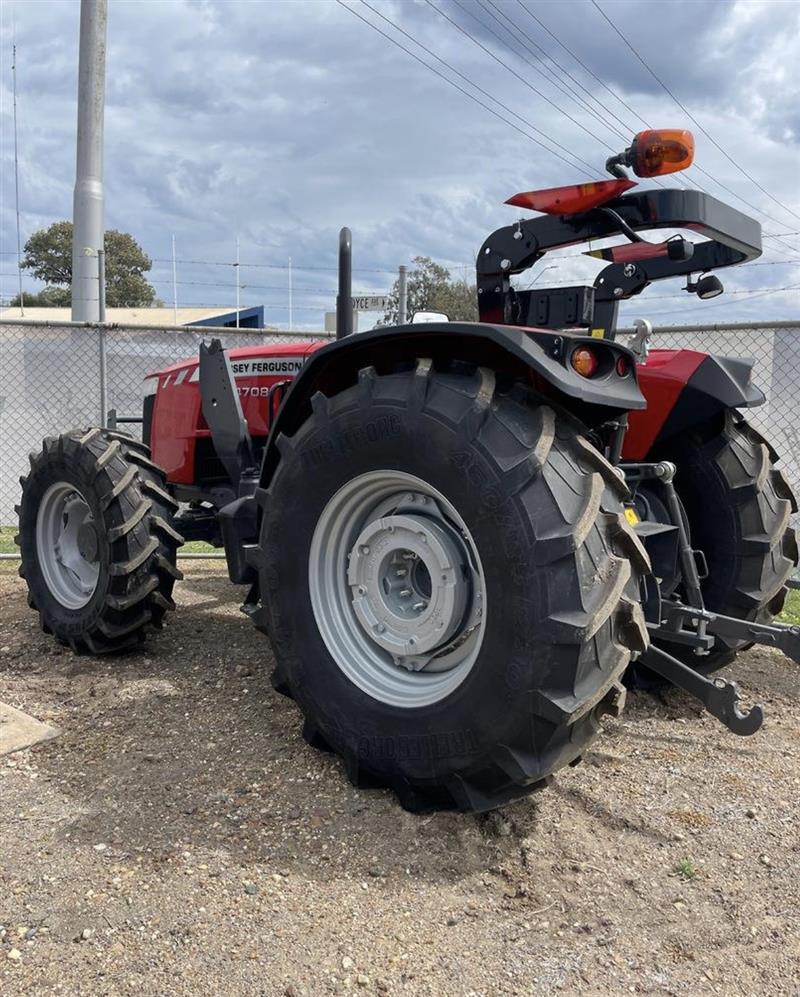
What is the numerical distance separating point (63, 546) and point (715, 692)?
3.50m

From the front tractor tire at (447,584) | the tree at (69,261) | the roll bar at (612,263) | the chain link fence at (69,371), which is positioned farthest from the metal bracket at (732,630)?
the tree at (69,261)

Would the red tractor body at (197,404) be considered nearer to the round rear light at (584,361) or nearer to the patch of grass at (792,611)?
the round rear light at (584,361)

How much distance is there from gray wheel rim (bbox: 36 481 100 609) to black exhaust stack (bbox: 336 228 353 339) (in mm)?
1807

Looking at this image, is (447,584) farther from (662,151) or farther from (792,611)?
(792,611)

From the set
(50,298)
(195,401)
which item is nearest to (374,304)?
(195,401)

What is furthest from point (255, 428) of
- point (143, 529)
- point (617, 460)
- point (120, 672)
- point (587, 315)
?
point (617, 460)

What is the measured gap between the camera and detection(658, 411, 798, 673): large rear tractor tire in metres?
3.78

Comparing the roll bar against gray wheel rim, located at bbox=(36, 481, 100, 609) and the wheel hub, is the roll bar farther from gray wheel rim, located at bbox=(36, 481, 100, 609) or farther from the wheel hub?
gray wheel rim, located at bbox=(36, 481, 100, 609)

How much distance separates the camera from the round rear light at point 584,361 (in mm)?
2607

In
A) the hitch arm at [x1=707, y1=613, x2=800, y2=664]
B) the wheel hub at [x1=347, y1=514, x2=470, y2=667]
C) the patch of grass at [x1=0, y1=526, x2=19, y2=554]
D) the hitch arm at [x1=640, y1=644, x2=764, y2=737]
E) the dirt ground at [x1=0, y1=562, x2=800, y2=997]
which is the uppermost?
the wheel hub at [x1=347, y1=514, x2=470, y2=667]

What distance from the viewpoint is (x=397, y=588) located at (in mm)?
2996

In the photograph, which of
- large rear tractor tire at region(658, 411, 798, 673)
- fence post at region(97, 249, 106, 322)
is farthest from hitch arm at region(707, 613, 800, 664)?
fence post at region(97, 249, 106, 322)

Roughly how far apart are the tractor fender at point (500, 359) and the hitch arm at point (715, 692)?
859 mm

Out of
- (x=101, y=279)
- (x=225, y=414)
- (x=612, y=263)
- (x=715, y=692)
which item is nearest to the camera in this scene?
(x=715, y=692)
